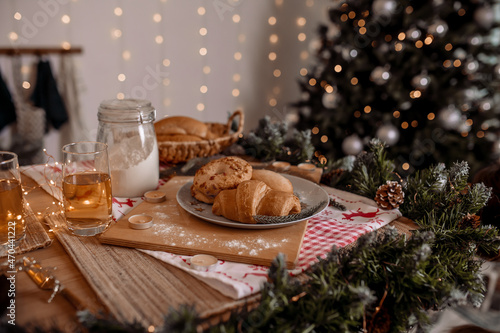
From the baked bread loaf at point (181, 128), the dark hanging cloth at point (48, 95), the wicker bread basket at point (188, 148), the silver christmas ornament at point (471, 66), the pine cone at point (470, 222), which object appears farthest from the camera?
the silver christmas ornament at point (471, 66)

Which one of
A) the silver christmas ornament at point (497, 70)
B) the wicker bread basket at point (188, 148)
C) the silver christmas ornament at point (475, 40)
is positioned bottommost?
the wicker bread basket at point (188, 148)

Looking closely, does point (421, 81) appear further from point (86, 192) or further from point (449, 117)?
point (86, 192)

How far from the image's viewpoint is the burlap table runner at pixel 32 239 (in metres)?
0.79

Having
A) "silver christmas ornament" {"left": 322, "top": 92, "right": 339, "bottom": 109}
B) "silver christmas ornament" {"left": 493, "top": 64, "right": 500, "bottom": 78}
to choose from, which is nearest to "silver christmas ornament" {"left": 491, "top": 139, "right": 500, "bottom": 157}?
"silver christmas ornament" {"left": 493, "top": 64, "right": 500, "bottom": 78}

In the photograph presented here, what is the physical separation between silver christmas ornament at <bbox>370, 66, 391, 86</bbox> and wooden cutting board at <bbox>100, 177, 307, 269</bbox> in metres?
2.04

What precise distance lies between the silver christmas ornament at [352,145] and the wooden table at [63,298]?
7.48 ft

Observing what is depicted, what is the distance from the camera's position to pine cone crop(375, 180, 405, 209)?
100 cm

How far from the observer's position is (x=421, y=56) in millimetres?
2643

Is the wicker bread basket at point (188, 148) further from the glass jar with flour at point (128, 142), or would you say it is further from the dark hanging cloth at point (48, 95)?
the dark hanging cloth at point (48, 95)

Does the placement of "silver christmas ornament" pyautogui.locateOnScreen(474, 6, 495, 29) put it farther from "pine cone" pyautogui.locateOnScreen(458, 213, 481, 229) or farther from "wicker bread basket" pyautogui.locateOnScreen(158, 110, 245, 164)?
"pine cone" pyautogui.locateOnScreen(458, 213, 481, 229)

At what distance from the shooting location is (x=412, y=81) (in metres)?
2.70

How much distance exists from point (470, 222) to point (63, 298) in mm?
856

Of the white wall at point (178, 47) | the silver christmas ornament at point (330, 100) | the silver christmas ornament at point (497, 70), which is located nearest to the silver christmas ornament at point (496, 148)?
the silver christmas ornament at point (497, 70)

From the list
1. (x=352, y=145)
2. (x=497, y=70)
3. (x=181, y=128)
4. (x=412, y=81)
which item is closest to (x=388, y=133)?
(x=352, y=145)
